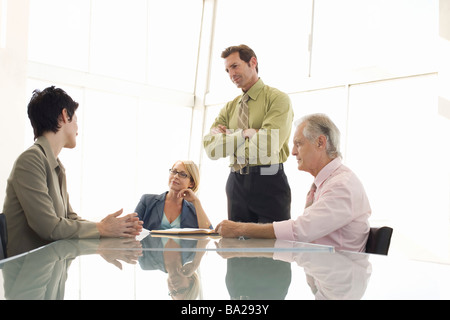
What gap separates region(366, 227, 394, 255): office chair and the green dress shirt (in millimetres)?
1116

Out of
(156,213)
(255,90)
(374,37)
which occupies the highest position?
(374,37)

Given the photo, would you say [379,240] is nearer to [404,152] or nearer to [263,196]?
[263,196]

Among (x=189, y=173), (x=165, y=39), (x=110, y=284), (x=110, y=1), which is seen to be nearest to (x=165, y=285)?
(x=110, y=284)

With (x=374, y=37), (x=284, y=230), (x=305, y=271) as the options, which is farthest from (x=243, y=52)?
(x=374, y=37)

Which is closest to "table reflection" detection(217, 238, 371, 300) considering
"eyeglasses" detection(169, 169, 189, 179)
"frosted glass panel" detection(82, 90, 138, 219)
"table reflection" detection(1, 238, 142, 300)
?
"table reflection" detection(1, 238, 142, 300)

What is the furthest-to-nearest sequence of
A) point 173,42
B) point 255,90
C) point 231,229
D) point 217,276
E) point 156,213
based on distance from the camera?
point 173,42 → point 255,90 → point 156,213 → point 231,229 → point 217,276

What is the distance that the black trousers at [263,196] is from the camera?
303 centimetres

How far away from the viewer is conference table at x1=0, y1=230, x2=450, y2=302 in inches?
31.9

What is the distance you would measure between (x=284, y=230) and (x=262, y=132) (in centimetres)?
112

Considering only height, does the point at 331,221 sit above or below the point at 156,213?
above

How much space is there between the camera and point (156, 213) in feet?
10.3

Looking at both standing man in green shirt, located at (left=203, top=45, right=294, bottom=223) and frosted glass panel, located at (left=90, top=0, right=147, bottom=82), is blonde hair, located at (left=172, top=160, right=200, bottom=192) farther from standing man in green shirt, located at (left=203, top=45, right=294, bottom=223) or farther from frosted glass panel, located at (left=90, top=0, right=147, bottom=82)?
frosted glass panel, located at (left=90, top=0, right=147, bottom=82)

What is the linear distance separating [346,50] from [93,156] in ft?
11.6
